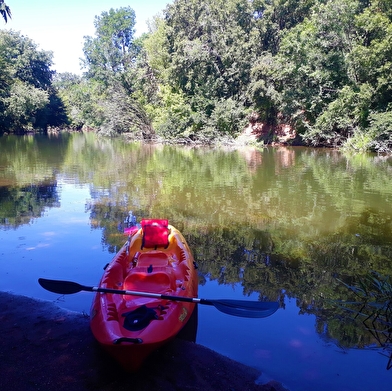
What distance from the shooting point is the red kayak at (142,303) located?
3.25m

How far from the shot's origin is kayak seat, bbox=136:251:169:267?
5.07 m

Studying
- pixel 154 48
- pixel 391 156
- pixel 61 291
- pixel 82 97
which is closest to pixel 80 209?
pixel 61 291

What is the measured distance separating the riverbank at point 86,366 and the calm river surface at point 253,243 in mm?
422

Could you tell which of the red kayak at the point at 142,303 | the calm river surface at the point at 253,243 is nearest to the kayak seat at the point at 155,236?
the red kayak at the point at 142,303

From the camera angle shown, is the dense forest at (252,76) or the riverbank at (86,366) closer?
the riverbank at (86,366)

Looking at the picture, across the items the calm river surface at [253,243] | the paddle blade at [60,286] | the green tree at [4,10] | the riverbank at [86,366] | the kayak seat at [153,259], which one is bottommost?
the calm river surface at [253,243]

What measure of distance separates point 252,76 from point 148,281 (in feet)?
93.6

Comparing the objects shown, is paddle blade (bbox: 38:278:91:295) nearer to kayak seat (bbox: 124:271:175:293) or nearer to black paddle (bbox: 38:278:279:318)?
black paddle (bbox: 38:278:279:318)

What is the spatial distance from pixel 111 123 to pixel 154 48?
27.9 ft

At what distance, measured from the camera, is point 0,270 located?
5938 millimetres

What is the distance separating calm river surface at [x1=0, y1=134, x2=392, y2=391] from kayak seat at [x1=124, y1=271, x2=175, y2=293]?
0.71 metres

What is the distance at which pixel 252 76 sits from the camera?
99.7 feet

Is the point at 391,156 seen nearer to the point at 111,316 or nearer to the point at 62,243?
the point at 62,243

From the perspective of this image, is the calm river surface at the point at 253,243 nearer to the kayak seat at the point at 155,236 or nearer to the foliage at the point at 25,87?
the kayak seat at the point at 155,236
